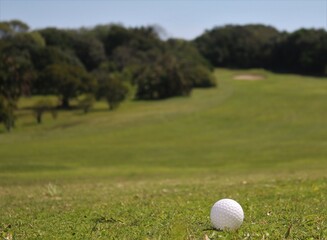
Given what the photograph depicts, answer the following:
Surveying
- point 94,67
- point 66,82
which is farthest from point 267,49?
point 66,82

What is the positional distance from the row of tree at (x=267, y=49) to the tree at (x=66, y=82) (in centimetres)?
6262

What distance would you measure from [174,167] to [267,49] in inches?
4550

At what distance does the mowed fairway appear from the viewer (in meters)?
9.81

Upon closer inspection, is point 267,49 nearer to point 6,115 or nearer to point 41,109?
point 41,109

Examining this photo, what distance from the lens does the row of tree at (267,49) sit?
127 m

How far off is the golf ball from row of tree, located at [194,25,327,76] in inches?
4831

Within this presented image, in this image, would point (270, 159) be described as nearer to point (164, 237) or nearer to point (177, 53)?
point (164, 237)

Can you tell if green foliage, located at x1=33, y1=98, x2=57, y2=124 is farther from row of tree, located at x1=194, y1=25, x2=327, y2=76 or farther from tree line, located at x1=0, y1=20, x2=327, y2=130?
row of tree, located at x1=194, y1=25, x2=327, y2=76

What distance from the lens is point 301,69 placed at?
5251 inches

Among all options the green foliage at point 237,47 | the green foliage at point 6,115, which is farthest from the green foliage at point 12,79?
the green foliage at point 237,47

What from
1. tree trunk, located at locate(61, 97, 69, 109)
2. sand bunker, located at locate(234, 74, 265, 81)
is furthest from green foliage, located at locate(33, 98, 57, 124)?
sand bunker, located at locate(234, 74, 265, 81)

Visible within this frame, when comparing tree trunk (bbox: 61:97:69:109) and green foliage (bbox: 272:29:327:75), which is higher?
green foliage (bbox: 272:29:327:75)

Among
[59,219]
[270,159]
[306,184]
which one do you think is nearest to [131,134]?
[270,159]

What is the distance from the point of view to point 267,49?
470ft
